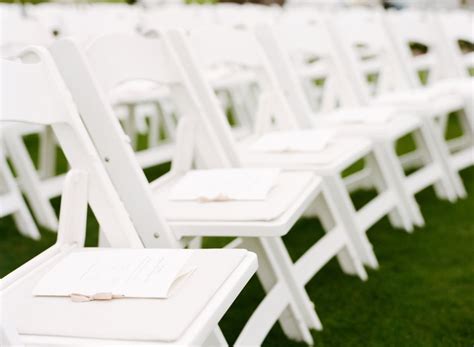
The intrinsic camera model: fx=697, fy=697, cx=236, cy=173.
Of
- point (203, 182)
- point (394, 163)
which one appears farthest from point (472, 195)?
point (203, 182)

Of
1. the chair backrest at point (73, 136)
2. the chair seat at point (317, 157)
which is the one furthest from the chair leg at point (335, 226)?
the chair backrest at point (73, 136)

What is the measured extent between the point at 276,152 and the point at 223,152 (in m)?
0.28

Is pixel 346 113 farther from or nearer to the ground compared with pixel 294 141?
nearer to the ground

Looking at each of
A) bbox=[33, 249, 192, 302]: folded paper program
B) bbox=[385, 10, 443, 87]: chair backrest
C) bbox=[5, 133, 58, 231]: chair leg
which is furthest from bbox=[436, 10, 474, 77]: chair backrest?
bbox=[33, 249, 192, 302]: folded paper program

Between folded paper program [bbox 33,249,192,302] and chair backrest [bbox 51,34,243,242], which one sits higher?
chair backrest [bbox 51,34,243,242]

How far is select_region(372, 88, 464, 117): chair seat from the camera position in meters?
3.26

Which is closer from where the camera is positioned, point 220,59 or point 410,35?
point 220,59

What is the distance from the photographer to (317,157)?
7.22 ft

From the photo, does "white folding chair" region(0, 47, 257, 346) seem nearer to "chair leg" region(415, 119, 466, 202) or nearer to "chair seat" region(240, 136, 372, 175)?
"chair seat" region(240, 136, 372, 175)

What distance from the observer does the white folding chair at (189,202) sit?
1597 millimetres

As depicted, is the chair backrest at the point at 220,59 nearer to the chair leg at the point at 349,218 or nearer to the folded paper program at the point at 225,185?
the folded paper program at the point at 225,185

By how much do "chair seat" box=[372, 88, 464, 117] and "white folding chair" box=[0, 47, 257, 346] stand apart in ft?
6.48

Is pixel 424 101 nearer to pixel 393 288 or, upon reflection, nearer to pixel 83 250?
pixel 393 288

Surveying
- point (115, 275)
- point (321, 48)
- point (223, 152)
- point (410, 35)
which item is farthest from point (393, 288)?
point (410, 35)
